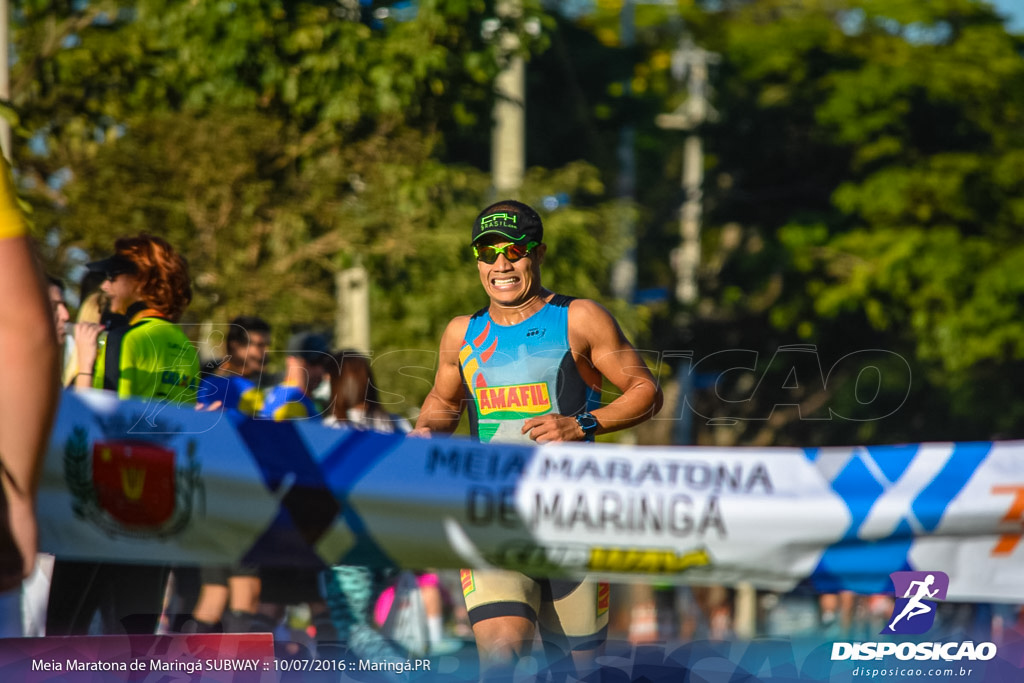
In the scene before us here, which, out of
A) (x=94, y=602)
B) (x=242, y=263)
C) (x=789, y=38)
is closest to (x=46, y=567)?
(x=94, y=602)

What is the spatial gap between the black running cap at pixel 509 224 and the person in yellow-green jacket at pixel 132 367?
1.38m

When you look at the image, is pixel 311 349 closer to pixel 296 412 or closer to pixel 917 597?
pixel 296 412

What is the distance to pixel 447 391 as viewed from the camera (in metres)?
5.46

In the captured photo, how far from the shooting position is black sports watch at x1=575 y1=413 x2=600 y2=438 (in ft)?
16.4

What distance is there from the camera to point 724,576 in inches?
217

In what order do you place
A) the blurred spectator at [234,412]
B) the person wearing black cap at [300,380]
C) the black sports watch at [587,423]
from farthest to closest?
the person wearing black cap at [300,380], the blurred spectator at [234,412], the black sports watch at [587,423]

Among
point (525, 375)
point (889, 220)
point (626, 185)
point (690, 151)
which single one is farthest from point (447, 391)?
point (690, 151)

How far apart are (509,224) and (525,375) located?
0.55m

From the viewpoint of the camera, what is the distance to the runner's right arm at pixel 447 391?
5.40 metres

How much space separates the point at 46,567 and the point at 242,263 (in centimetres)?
470

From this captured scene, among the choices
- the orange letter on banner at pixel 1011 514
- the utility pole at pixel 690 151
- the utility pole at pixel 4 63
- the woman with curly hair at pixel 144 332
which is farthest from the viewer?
the utility pole at pixel 690 151

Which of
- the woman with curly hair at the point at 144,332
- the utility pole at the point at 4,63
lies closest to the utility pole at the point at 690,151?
the utility pole at the point at 4,63

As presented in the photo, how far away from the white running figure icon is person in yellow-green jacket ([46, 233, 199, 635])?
9.28 ft

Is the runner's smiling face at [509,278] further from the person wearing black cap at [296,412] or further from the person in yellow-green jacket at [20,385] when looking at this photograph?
the person in yellow-green jacket at [20,385]
